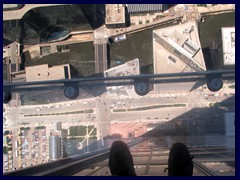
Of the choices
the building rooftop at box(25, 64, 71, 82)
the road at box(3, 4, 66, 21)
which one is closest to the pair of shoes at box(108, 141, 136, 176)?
the building rooftop at box(25, 64, 71, 82)

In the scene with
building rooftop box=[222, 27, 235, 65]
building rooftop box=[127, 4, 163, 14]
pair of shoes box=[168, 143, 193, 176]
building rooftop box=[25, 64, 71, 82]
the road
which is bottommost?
pair of shoes box=[168, 143, 193, 176]

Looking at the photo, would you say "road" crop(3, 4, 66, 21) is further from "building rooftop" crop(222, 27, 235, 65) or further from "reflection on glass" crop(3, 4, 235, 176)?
"building rooftop" crop(222, 27, 235, 65)

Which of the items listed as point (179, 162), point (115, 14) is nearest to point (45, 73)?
point (115, 14)

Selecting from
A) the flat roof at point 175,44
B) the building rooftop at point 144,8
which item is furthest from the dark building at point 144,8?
the flat roof at point 175,44

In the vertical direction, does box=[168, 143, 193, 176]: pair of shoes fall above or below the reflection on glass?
below

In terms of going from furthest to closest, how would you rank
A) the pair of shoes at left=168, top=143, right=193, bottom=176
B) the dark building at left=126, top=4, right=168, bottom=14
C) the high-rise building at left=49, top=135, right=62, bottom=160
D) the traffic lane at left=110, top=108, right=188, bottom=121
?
the dark building at left=126, top=4, right=168, bottom=14 → the traffic lane at left=110, top=108, right=188, bottom=121 → the high-rise building at left=49, top=135, right=62, bottom=160 → the pair of shoes at left=168, top=143, right=193, bottom=176

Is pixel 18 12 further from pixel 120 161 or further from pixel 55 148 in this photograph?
pixel 120 161
